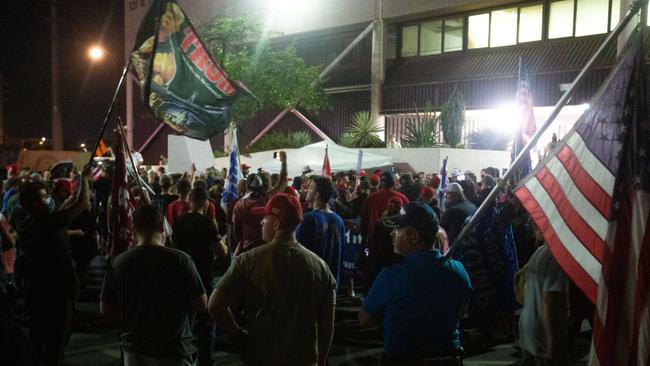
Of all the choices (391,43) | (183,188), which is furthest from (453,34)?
(183,188)

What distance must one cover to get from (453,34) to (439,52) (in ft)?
3.24

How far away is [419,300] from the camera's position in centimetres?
355

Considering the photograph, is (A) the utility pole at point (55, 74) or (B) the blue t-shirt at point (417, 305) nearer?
(B) the blue t-shirt at point (417, 305)

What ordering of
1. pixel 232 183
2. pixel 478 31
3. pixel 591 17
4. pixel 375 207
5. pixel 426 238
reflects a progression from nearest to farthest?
1. pixel 426 238
2. pixel 375 207
3. pixel 232 183
4. pixel 591 17
5. pixel 478 31

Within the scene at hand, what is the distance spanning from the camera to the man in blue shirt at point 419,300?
3559mm

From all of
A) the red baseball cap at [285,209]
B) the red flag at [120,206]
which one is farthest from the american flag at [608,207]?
the red flag at [120,206]

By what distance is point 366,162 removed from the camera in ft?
56.9

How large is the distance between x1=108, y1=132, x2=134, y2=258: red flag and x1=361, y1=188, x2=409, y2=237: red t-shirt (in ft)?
11.9

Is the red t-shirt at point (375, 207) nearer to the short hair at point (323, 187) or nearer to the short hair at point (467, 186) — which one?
the short hair at point (467, 186)

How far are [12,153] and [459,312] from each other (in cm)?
3792

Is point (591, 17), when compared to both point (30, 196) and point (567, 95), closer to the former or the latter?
point (567, 95)

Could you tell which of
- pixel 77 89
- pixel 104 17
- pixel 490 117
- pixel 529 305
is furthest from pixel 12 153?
pixel 529 305

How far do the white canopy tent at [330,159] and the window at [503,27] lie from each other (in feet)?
36.2

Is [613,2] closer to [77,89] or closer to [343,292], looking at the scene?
[343,292]
